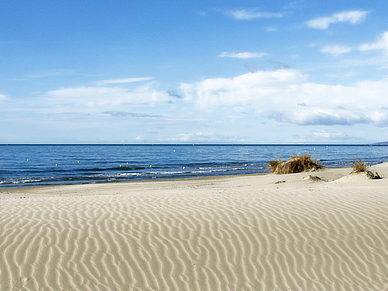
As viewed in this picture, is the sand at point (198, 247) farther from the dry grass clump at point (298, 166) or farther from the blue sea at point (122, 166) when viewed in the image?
the blue sea at point (122, 166)

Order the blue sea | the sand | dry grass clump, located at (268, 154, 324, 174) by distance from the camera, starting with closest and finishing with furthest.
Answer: the sand < dry grass clump, located at (268, 154, 324, 174) < the blue sea

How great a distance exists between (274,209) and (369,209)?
83.0 inches

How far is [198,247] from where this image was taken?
17.5 feet

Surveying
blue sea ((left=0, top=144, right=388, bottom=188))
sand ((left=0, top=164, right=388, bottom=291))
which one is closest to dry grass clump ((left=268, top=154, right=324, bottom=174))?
blue sea ((left=0, top=144, right=388, bottom=188))

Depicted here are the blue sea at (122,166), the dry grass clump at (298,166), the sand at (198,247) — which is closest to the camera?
the sand at (198,247)

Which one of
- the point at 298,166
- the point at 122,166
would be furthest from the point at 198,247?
the point at 122,166

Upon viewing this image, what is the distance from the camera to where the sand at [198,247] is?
4.45 m

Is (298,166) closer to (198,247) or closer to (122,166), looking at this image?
(198,247)

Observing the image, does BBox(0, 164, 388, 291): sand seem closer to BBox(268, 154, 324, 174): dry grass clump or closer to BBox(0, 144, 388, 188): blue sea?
BBox(268, 154, 324, 174): dry grass clump

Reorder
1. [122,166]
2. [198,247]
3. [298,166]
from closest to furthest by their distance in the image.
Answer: [198,247] → [298,166] → [122,166]

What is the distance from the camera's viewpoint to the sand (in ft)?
14.6

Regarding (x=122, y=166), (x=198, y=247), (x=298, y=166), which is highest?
(x=298, y=166)

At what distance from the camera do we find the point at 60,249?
202 inches

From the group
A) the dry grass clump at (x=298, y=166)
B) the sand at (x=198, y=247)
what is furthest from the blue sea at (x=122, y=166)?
the sand at (x=198, y=247)
